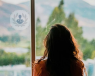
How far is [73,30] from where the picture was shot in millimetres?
1864

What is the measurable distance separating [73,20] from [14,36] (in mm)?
735

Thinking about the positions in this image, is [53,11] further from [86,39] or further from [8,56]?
[8,56]

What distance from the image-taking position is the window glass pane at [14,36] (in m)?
1.83

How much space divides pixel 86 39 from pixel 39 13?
65 cm

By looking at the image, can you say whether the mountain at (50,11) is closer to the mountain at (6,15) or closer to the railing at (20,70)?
the mountain at (6,15)

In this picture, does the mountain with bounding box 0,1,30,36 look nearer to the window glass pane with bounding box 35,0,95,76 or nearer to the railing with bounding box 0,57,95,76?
the window glass pane with bounding box 35,0,95,76

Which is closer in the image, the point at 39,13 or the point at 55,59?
the point at 55,59

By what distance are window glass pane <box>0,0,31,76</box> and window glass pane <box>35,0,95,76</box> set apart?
13 centimetres

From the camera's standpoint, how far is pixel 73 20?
6.13ft

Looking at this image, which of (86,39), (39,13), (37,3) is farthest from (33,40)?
(86,39)

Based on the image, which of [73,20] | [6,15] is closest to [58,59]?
[73,20]

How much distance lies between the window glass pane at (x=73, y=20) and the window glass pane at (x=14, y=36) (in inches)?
5.2

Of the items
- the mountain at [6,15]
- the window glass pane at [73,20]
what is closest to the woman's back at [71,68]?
the window glass pane at [73,20]

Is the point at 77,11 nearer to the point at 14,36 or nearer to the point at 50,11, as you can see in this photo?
the point at 50,11
